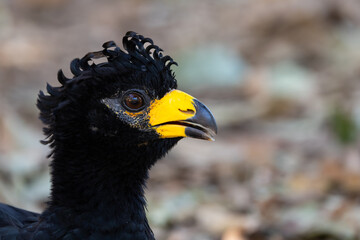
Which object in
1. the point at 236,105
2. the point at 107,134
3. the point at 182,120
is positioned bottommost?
the point at 107,134

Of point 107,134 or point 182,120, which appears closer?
point 107,134

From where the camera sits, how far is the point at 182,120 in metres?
4.80

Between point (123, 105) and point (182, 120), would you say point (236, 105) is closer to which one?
point (182, 120)

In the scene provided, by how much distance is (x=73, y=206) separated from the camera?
472cm

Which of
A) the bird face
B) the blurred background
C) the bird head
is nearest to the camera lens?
the bird head

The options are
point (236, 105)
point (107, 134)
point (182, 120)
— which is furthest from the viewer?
point (236, 105)

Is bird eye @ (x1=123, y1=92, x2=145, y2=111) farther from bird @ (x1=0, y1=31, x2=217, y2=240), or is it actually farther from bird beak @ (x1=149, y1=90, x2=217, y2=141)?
bird beak @ (x1=149, y1=90, x2=217, y2=141)

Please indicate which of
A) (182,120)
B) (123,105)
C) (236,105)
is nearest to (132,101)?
(123,105)

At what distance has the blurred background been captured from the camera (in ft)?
23.7

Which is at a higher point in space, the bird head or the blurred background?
the blurred background

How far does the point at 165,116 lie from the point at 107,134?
408mm

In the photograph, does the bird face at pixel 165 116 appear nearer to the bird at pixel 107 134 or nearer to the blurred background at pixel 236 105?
the bird at pixel 107 134

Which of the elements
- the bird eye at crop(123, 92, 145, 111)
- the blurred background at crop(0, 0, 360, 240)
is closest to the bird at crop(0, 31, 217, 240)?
the bird eye at crop(123, 92, 145, 111)

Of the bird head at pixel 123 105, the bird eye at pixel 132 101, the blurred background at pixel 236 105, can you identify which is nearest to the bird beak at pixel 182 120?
the bird head at pixel 123 105
